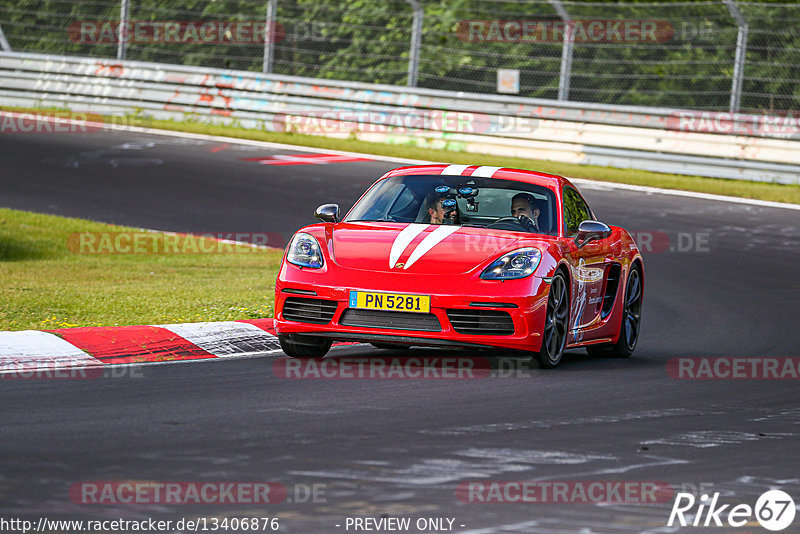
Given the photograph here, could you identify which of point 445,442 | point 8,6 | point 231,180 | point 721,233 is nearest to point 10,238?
point 231,180

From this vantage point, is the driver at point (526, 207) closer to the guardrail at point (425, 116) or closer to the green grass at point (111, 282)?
the green grass at point (111, 282)

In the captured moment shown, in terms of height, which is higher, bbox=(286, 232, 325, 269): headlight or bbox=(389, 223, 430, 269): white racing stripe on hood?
bbox=(389, 223, 430, 269): white racing stripe on hood

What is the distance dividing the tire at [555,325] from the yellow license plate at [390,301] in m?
0.81

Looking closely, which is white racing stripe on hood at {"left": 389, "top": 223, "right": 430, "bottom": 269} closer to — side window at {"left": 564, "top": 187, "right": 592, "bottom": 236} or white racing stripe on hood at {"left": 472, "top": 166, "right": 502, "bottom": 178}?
white racing stripe on hood at {"left": 472, "top": 166, "right": 502, "bottom": 178}

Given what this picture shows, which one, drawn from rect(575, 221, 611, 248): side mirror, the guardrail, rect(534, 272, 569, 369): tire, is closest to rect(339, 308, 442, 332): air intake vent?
rect(534, 272, 569, 369): tire

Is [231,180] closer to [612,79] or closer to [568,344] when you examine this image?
[612,79]

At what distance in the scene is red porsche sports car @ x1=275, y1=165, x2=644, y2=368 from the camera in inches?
333

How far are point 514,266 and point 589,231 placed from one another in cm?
102

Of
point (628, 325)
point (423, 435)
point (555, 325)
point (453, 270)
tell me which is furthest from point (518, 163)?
point (423, 435)

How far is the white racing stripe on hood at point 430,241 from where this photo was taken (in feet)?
28.4

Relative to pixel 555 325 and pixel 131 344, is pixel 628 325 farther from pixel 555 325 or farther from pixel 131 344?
pixel 131 344

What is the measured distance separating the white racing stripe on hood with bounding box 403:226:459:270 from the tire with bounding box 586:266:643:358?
5.97 ft

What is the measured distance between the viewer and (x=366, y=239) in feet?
29.4

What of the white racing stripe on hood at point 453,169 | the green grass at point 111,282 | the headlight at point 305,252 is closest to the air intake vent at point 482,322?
the headlight at point 305,252
